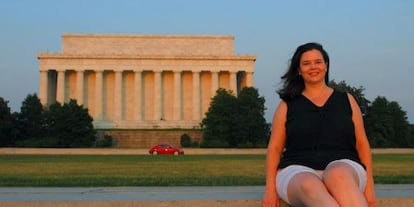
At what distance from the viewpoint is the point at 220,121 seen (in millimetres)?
61500

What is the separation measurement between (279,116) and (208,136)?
182ft

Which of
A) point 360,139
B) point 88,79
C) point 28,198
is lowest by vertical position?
point 28,198

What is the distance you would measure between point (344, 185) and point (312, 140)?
786 mm

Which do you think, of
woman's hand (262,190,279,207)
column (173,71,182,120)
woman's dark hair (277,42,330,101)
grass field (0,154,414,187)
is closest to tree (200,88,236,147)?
column (173,71,182,120)

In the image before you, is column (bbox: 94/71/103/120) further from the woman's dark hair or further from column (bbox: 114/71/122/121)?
the woman's dark hair

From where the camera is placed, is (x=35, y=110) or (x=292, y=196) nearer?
(x=292, y=196)

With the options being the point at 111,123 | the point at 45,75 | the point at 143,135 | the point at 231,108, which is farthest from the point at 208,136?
the point at 45,75

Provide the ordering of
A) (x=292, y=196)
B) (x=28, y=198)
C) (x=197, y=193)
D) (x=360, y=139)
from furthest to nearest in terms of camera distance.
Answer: (x=197, y=193)
(x=28, y=198)
(x=360, y=139)
(x=292, y=196)

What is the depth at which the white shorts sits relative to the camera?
559cm

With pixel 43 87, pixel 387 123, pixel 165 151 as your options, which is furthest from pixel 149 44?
pixel 387 123

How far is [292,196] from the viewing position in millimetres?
5586

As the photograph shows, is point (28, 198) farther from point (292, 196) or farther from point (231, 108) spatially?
point (231, 108)

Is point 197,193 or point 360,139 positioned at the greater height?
point 360,139

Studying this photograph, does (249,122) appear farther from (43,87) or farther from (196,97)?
(43,87)
